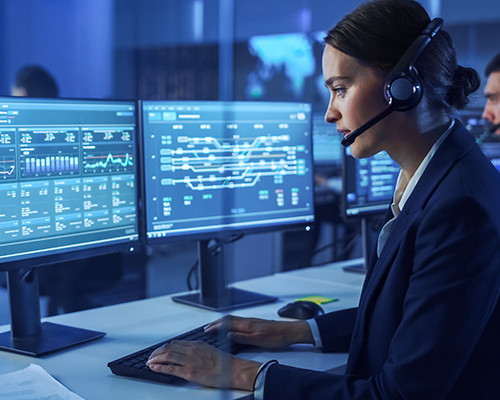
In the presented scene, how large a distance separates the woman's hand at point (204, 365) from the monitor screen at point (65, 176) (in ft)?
1.19

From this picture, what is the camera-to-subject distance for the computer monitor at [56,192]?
129cm

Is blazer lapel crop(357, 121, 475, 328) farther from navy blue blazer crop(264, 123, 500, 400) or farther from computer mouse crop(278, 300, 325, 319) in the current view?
computer mouse crop(278, 300, 325, 319)

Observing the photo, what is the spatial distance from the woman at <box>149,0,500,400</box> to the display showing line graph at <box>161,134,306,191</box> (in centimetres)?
50

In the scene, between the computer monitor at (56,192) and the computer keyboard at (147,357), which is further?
the computer monitor at (56,192)

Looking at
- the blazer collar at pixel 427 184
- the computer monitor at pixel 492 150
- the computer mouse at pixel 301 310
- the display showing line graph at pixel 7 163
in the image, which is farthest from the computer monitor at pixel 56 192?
the computer monitor at pixel 492 150

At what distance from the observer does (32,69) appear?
9.87ft

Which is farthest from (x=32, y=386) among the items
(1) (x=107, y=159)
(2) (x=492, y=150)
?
(2) (x=492, y=150)

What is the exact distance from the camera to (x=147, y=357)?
121 centimetres

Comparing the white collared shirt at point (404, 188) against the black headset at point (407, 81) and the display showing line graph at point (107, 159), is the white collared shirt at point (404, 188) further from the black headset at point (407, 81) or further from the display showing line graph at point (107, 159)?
the display showing line graph at point (107, 159)

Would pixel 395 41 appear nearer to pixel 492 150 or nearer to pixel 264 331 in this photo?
pixel 264 331

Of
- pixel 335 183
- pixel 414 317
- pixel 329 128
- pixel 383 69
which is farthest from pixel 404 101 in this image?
pixel 335 183

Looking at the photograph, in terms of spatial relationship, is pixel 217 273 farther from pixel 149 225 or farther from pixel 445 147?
pixel 445 147

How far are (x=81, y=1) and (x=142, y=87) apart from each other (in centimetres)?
94

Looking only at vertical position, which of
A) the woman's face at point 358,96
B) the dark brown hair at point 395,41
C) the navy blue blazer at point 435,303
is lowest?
the navy blue blazer at point 435,303
